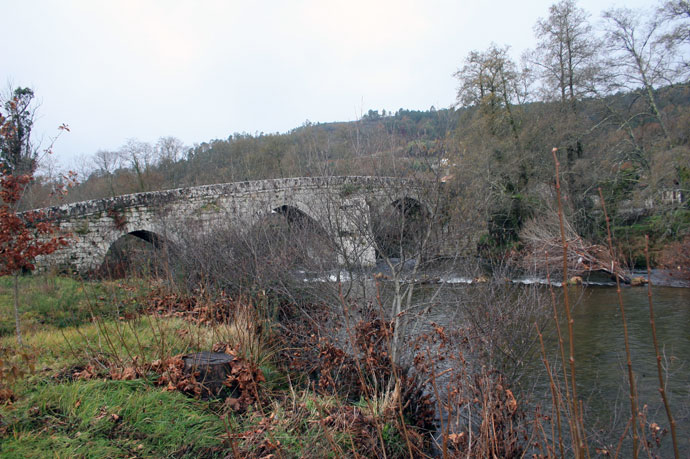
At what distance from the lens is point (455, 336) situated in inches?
226

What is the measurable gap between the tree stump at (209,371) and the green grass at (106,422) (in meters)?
0.26

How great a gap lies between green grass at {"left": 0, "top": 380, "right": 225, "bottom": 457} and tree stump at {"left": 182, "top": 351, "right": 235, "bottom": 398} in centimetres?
26

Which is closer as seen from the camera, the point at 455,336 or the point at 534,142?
the point at 455,336

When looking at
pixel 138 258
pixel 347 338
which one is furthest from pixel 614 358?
pixel 138 258

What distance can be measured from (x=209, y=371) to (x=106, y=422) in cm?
103

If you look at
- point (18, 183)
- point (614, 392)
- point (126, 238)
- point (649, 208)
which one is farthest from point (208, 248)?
point (649, 208)

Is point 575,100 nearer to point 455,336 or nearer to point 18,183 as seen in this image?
point 455,336

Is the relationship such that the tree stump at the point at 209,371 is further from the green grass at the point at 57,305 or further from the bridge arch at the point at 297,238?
the bridge arch at the point at 297,238

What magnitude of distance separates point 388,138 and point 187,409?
417cm

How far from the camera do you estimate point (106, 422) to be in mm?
3438

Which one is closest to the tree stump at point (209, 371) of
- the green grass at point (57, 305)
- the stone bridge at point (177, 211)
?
the green grass at point (57, 305)

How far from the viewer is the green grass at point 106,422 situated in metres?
3.09

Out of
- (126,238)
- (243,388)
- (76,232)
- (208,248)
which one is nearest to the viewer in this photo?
(243,388)

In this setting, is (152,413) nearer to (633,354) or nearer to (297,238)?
(297,238)
